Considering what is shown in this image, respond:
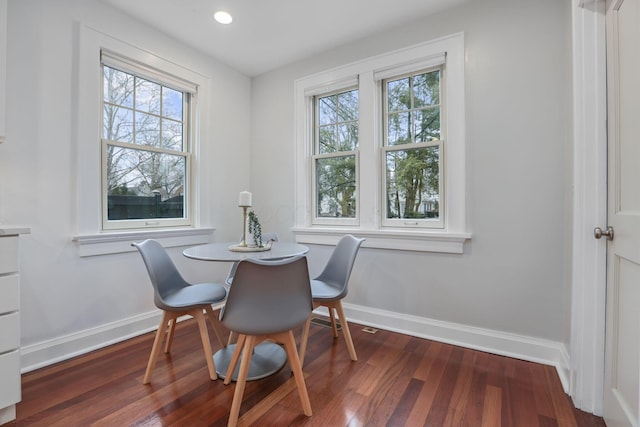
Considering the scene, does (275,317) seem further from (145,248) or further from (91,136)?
(91,136)

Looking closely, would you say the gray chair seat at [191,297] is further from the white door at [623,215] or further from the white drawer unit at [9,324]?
the white door at [623,215]

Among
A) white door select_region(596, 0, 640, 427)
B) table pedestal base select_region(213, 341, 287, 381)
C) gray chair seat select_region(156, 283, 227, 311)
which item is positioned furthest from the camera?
table pedestal base select_region(213, 341, 287, 381)

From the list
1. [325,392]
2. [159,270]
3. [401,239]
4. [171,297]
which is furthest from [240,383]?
[401,239]

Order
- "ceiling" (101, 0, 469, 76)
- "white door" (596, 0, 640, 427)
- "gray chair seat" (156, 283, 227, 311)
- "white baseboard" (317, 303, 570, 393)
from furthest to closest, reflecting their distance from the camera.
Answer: "ceiling" (101, 0, 469, 76) < "white baseboard" (317, 303, 570, 393) < "gray chair seat" (156, 283, 227, 311) < "white door" (596, 0, 640, 427)

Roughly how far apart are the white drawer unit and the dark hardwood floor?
5.2 inches

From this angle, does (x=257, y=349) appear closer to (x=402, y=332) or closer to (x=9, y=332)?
(x=402, y=332)

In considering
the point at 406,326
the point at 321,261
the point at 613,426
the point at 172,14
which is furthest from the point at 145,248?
the point at 613,426

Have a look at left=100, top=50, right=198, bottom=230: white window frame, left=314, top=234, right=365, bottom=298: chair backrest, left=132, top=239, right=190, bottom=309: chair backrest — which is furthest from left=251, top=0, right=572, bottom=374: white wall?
left=100, top=50, right=198, bottom=230: white window frame

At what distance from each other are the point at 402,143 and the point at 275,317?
1894 mm

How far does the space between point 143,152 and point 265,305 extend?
203 centimetres

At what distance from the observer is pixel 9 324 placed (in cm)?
144

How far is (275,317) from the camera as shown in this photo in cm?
146

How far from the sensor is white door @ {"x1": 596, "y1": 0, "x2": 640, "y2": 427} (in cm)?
118

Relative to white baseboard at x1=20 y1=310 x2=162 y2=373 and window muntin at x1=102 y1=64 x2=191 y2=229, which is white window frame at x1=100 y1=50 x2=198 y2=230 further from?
white baseboard at x1=20 y1=310 x2=162 y2=373
